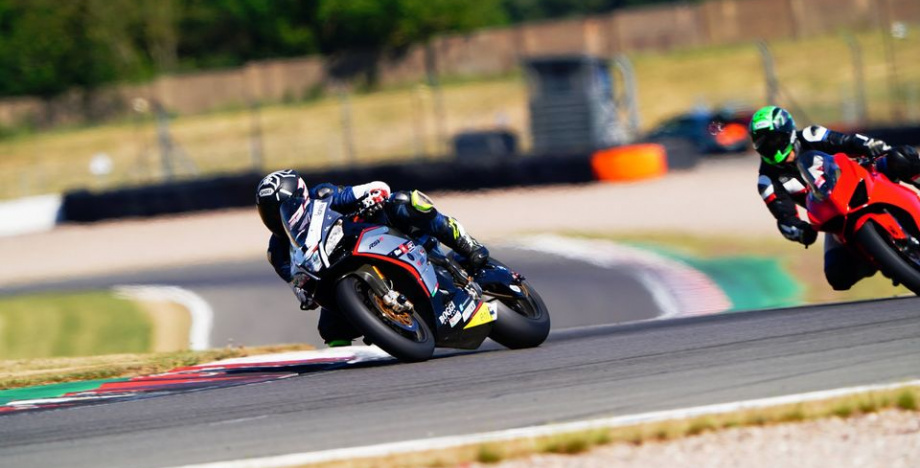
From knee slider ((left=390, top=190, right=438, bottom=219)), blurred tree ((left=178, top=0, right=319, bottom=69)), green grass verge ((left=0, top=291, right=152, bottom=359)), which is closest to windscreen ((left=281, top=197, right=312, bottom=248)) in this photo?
knee slider ((left=390, top=190, right=438, bottom=219))

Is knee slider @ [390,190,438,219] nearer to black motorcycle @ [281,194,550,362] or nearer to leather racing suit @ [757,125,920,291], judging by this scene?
black motorcycle @ [281,194,550,362]

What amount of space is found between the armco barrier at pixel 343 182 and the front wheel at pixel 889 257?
57.1 feet

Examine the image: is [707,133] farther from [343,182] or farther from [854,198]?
[854,198]

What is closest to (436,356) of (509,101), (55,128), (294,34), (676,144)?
(676,144)

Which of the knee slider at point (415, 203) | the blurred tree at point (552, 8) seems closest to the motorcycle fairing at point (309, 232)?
the knee slider at point (415, 203)

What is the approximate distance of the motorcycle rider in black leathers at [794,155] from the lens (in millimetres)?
9438

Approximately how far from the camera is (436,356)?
8.69 m

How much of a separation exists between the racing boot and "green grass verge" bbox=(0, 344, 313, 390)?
8.08 feet

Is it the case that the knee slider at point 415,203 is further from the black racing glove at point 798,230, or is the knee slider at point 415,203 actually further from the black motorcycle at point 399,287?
the black racing glove at point 798,230

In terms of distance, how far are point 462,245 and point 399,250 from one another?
0.62 metres

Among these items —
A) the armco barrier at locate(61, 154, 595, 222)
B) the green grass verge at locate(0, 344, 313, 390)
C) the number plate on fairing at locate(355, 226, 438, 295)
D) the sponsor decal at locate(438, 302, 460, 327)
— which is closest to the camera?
the number plate on fairing at locate(355, 226, 438, 295)

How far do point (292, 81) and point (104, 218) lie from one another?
3021cm

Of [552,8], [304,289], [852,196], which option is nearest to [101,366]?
[304,289]

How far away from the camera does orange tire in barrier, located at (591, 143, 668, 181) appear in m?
26.6
